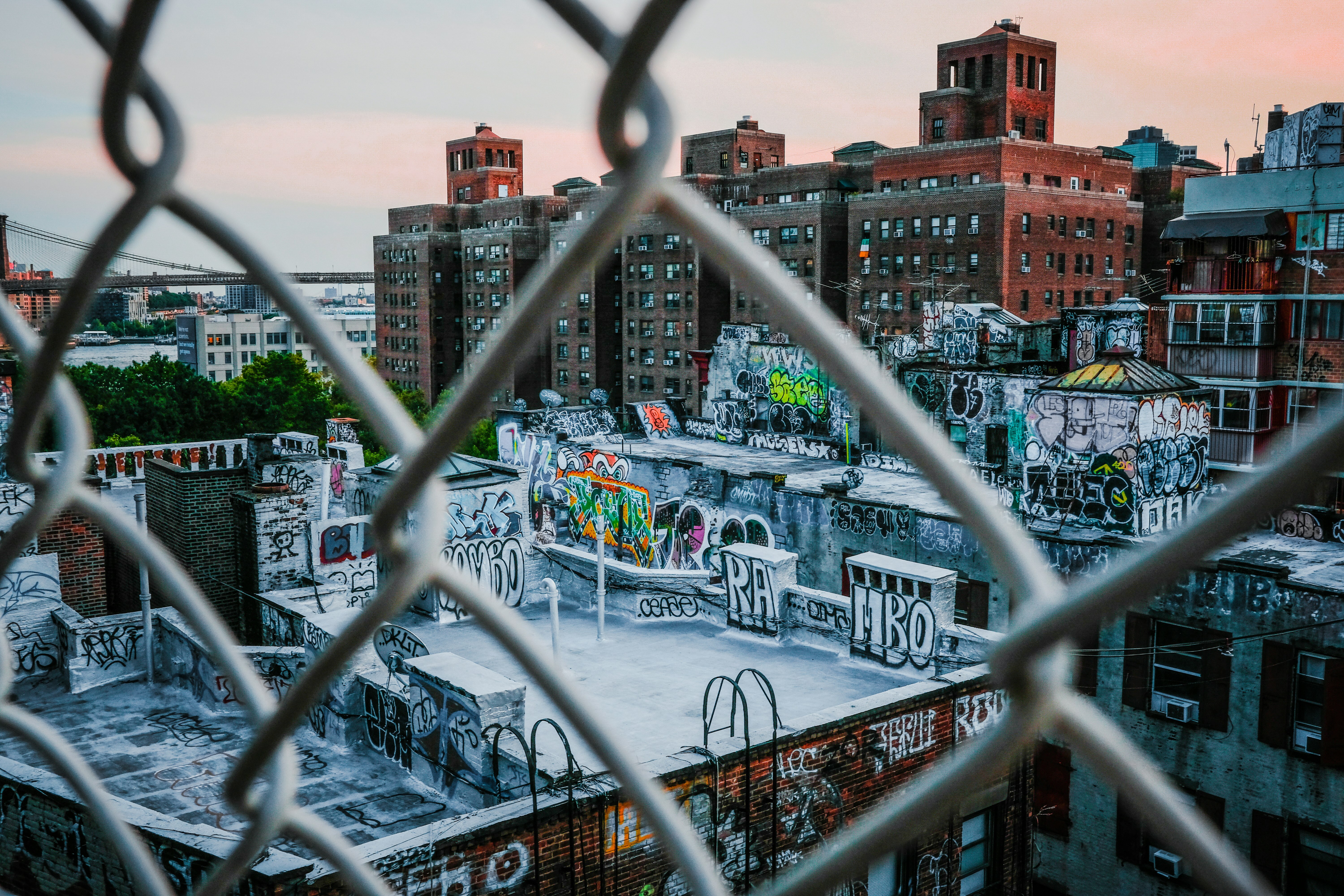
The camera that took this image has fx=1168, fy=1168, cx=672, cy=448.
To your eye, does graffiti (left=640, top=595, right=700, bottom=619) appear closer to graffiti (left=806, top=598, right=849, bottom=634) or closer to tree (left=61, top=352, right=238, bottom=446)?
graffiti (left=806, top=598, right=849, bottom=634)

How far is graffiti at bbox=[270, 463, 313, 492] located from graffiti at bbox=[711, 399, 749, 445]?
56.4ft

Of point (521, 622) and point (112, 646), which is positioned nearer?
point (521, 622)

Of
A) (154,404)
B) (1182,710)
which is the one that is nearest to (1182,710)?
(1182,710)

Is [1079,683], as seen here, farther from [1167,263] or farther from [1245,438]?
[1167,263]

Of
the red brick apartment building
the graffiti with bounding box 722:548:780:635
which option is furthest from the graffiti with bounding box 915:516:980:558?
the red brick apartment building

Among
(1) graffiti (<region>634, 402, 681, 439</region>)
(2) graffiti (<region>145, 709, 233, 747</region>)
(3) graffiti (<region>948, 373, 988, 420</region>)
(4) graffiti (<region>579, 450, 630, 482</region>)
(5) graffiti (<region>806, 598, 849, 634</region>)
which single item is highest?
(3) graffiti (<region>948, 373, 988, 420</region>)

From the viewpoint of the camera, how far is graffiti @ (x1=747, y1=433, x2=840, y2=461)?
35344mm

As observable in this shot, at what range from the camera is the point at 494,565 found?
16.8m

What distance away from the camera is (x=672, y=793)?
1037 centimetres

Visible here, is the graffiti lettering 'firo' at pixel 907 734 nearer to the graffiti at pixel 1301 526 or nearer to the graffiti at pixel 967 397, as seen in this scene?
the graffiti at pixel 1301 526

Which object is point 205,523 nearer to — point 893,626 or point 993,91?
point 893,626

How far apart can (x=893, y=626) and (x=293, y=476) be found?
14247mm

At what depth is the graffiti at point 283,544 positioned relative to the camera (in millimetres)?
18719

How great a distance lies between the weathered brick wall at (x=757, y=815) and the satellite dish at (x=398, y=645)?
12.2 feet
